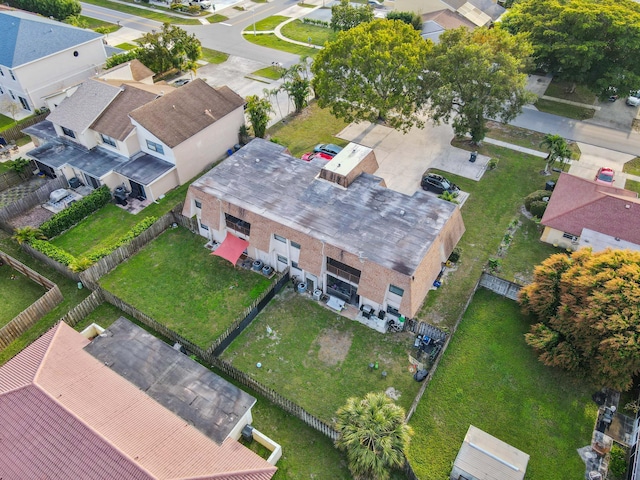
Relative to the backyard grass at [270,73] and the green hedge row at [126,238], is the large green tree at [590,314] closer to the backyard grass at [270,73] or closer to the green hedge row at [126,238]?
the green hedge row at [126,238]

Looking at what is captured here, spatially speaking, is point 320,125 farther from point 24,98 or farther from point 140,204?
point 24,98

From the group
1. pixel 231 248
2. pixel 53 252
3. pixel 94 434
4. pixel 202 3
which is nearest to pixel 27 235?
pixel 53 252

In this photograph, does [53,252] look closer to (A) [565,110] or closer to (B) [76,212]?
(B) [76,212]

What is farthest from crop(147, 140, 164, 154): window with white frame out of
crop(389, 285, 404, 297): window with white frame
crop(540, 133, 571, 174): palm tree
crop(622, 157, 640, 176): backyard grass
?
crop(622, 157, 640, 176): backyard grass

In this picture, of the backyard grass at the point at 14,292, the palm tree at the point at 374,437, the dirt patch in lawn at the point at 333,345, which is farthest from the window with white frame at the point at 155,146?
the palm tree at the point at 374,437

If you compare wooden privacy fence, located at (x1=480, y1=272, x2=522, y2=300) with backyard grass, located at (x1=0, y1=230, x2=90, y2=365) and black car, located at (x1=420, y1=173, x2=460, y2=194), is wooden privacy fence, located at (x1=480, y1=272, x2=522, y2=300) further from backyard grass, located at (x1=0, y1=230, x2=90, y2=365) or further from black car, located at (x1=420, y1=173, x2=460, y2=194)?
backyard grass, located at (x1=0, y1=230, x2=90, y2=365)

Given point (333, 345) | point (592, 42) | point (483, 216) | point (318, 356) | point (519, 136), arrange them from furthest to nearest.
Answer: point (519, 136), point (592, 42), point (483, 216), point (333, 345), point (318, 356)
